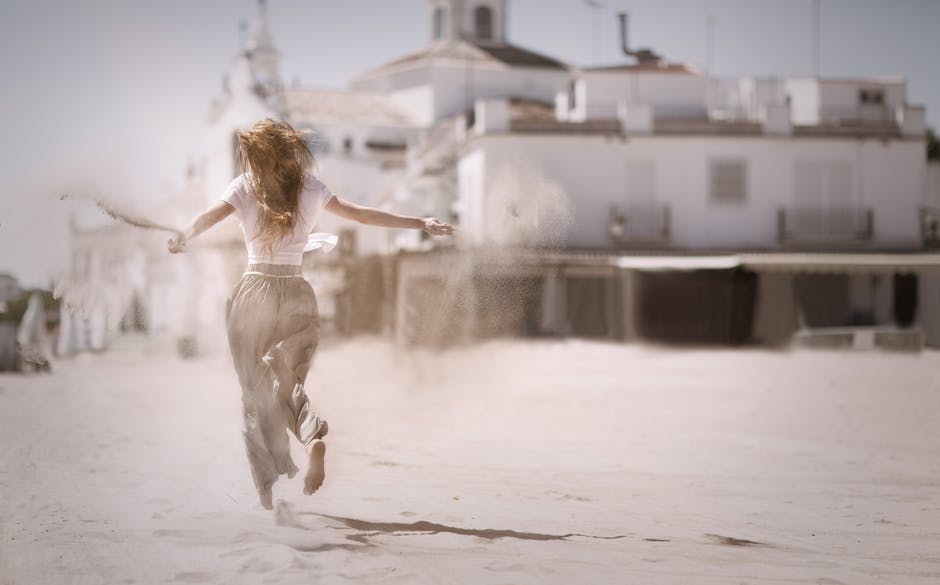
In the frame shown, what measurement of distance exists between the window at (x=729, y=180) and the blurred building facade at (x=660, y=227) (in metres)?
0.04

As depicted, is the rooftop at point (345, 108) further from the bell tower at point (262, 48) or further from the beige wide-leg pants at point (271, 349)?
the beige wide-leg pants at point (271, 349)

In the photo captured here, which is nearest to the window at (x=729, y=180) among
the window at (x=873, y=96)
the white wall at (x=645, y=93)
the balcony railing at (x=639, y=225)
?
the balcony railing at (x=639, y=225)

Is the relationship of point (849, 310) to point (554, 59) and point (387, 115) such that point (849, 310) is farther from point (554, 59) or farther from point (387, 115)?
point (554, 59)

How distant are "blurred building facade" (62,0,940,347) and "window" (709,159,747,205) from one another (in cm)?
4

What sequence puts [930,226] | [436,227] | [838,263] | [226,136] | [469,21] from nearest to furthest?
[436,227]
[838,263]
[930,226]
[226,136]
[469,21]

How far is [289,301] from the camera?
550cm

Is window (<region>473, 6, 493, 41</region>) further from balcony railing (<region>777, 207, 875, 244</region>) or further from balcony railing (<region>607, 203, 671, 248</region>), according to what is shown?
balcony railing (<region>777, 207, 875, 244</region>)

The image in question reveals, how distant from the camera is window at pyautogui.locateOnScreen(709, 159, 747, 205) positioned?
3253 centimetres

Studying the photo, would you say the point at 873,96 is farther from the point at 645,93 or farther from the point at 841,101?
the point at 645,93

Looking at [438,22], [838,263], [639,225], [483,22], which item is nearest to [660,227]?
[639,225]

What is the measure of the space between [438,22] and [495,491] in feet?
193

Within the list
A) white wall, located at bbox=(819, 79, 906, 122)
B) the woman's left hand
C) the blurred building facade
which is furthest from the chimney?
the woman's left hand

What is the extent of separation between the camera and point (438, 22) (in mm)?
63281

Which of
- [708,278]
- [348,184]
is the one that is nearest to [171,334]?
[348,184]
